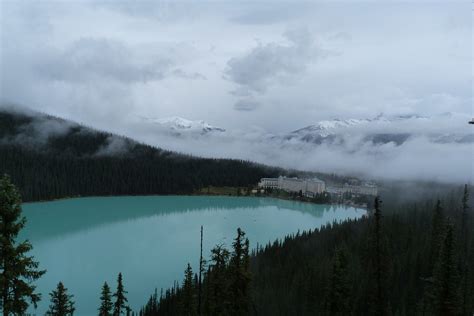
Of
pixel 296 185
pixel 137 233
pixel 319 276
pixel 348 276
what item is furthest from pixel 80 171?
pixel 348 276

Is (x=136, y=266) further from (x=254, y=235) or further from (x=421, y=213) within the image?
(x=421, y=213)

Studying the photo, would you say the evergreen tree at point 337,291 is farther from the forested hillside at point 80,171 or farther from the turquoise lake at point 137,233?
the forested hillside at point 80,171

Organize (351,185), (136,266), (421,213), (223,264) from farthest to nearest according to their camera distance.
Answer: (351,185) → (421,213) → (136,266) → (223,264)

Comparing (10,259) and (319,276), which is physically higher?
(10,259)

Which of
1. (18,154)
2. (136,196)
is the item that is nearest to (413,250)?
(136,196)

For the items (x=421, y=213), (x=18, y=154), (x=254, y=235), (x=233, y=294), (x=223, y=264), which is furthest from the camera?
(x=18, y=154)

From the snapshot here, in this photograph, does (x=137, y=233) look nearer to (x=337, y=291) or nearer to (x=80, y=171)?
(x=337, y=291)
